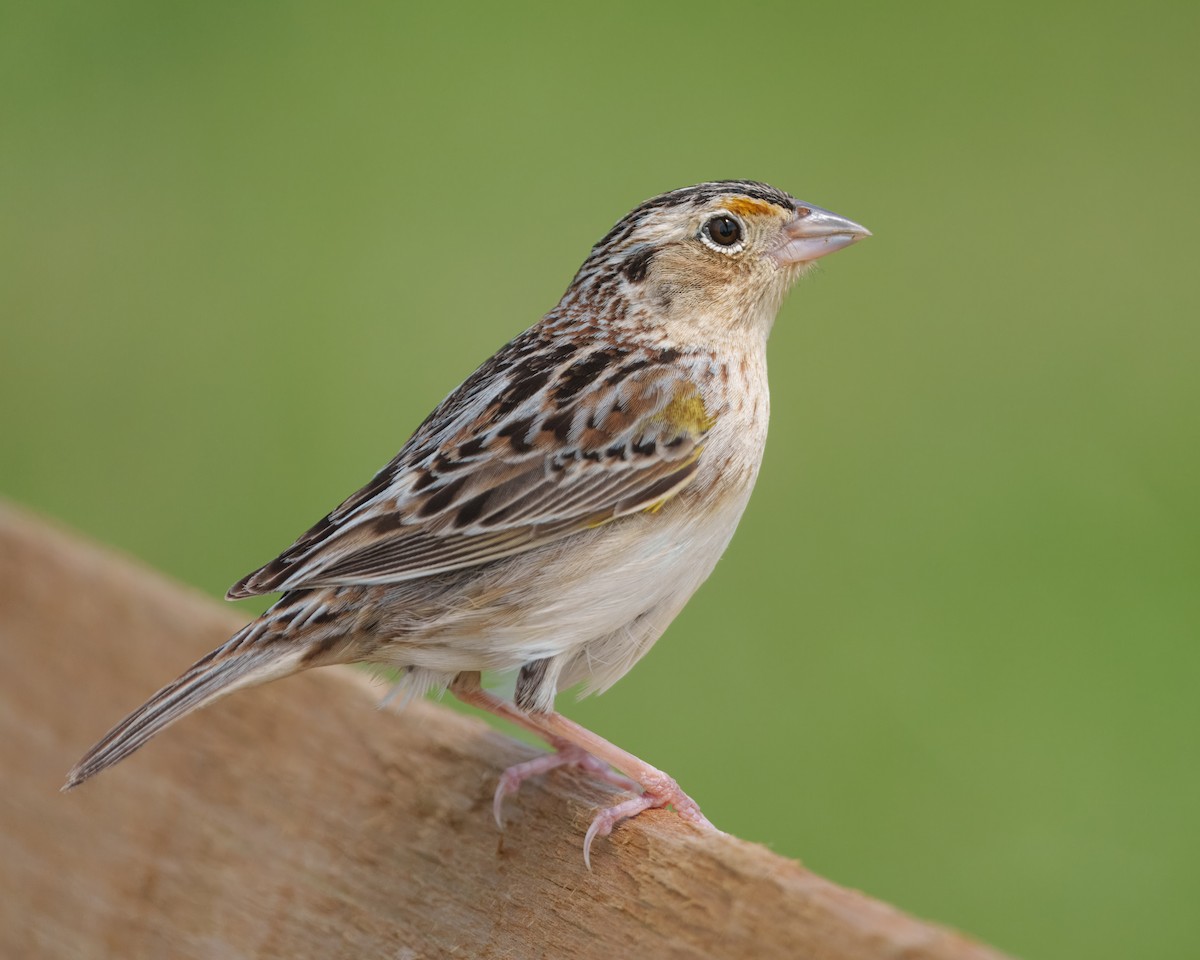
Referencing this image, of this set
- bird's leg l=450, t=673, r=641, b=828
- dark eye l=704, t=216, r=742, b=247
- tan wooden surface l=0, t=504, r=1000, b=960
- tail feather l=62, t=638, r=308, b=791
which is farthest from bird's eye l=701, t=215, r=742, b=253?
→ tail feather l=62, t=638, r=308, b=791

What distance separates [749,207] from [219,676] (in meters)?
1.63

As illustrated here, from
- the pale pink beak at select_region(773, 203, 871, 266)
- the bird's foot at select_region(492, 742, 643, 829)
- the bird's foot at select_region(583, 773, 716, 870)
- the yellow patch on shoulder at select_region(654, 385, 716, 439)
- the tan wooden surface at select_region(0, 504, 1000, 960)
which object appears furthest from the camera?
the pale pink beak at select_region(773, 203, 871, 266)

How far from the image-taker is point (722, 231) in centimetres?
387

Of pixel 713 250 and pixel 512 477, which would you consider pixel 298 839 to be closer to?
pixel 512 477

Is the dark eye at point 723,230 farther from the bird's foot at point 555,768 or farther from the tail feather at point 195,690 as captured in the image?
the tail feather at point 195,690

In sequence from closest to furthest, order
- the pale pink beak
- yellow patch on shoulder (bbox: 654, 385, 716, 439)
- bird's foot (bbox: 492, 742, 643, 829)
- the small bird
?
bird's foot (bbox: 492, 742, 643, 829) → the small bird → yellow patch on shoulder (bbox: 654, 385, 716, 439) → the pale pink beak

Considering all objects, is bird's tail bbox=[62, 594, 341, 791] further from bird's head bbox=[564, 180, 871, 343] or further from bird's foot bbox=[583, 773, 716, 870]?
bird's head bbox=[564, 180, 871, 343]

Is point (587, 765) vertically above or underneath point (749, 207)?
underneath

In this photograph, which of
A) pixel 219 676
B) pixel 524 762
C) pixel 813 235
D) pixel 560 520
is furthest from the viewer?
pixel 813 235

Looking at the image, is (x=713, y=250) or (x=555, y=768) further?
(x=713, y=250)

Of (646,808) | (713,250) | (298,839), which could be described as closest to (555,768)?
(646,808)

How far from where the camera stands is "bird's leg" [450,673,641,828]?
124 inches

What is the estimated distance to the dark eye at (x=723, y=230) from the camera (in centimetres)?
386

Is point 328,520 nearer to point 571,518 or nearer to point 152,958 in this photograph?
point 571,518
